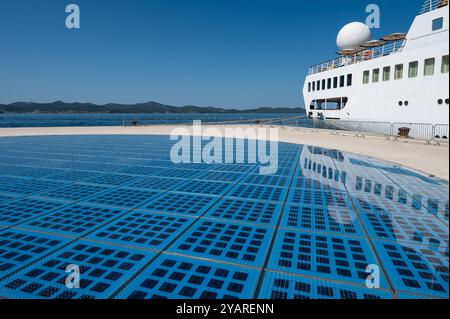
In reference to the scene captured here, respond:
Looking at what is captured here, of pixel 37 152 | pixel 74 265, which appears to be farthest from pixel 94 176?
pixel 37 152

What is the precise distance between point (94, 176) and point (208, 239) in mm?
5205

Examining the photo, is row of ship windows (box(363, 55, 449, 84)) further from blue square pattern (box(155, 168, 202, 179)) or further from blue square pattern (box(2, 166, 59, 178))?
blue square pattern (box(2, 166, 59, 178))

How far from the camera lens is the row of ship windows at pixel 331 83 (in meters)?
21.7

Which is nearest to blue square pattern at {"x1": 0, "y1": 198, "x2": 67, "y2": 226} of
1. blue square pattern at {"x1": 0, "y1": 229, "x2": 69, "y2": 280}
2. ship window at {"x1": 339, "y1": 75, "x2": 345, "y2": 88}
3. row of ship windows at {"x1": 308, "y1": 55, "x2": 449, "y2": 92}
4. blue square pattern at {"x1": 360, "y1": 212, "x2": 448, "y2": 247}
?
blue square pattern at {"x1": 0, "y1": 229, "x2": 69, "y2": 280}

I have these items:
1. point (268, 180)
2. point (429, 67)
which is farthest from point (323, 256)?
point (429, 67)

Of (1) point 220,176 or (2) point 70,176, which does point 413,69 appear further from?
(2) point 70,176

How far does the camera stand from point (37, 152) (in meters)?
12.1

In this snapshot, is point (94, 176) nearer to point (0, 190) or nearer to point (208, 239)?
point (0, 190)

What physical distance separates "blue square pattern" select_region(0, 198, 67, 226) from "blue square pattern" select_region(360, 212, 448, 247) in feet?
19.0

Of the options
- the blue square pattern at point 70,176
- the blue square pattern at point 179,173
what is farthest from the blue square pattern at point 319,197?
the blue square pattern at point 70,176

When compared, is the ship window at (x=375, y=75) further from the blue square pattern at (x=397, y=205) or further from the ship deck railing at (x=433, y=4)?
the blue square pattern at (x=397, y=205)

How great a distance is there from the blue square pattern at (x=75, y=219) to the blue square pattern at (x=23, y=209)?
0.25 m

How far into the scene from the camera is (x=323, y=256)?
3674mm
